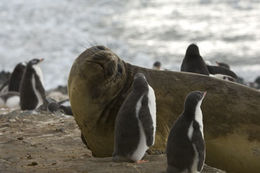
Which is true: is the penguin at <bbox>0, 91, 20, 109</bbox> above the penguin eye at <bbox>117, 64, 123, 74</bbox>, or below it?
below

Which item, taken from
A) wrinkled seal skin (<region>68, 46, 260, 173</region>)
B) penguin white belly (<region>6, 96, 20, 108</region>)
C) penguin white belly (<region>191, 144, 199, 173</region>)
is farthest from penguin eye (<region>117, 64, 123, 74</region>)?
penguin white belly (<region>6, 96, 20, 108</region>)

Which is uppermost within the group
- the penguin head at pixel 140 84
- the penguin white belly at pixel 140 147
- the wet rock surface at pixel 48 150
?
the penguin head at pixel 140 84

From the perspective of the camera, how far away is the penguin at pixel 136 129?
3.89 meters

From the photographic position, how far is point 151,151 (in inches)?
169

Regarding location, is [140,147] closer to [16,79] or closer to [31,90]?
[31,90]

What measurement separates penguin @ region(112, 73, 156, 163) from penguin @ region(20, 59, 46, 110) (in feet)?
21.1

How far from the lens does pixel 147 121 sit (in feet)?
12.8

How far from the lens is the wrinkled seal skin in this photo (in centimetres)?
423

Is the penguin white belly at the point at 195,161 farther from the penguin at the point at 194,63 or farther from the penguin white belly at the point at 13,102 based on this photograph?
the penguin white belly at the point at 13,102

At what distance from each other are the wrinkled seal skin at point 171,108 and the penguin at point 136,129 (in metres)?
0.43

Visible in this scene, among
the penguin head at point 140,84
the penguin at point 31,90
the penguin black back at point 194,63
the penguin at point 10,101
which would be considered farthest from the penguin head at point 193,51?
the penguin at point 10,101

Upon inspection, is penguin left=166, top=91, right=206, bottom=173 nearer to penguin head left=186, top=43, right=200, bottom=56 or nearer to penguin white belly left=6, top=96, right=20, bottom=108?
penguin head left=186, top=43, right=200, bottom=56

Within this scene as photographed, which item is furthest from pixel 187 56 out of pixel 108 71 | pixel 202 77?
pixel 108 71

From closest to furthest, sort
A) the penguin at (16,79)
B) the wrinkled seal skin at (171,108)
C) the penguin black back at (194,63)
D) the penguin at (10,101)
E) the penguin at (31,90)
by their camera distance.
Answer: the wrinkled seal skin at (171,108)
the penguin black back at (194,63)
the penguin at (31,90)
the penguin at (10,101)
the penguin at (16,79)
